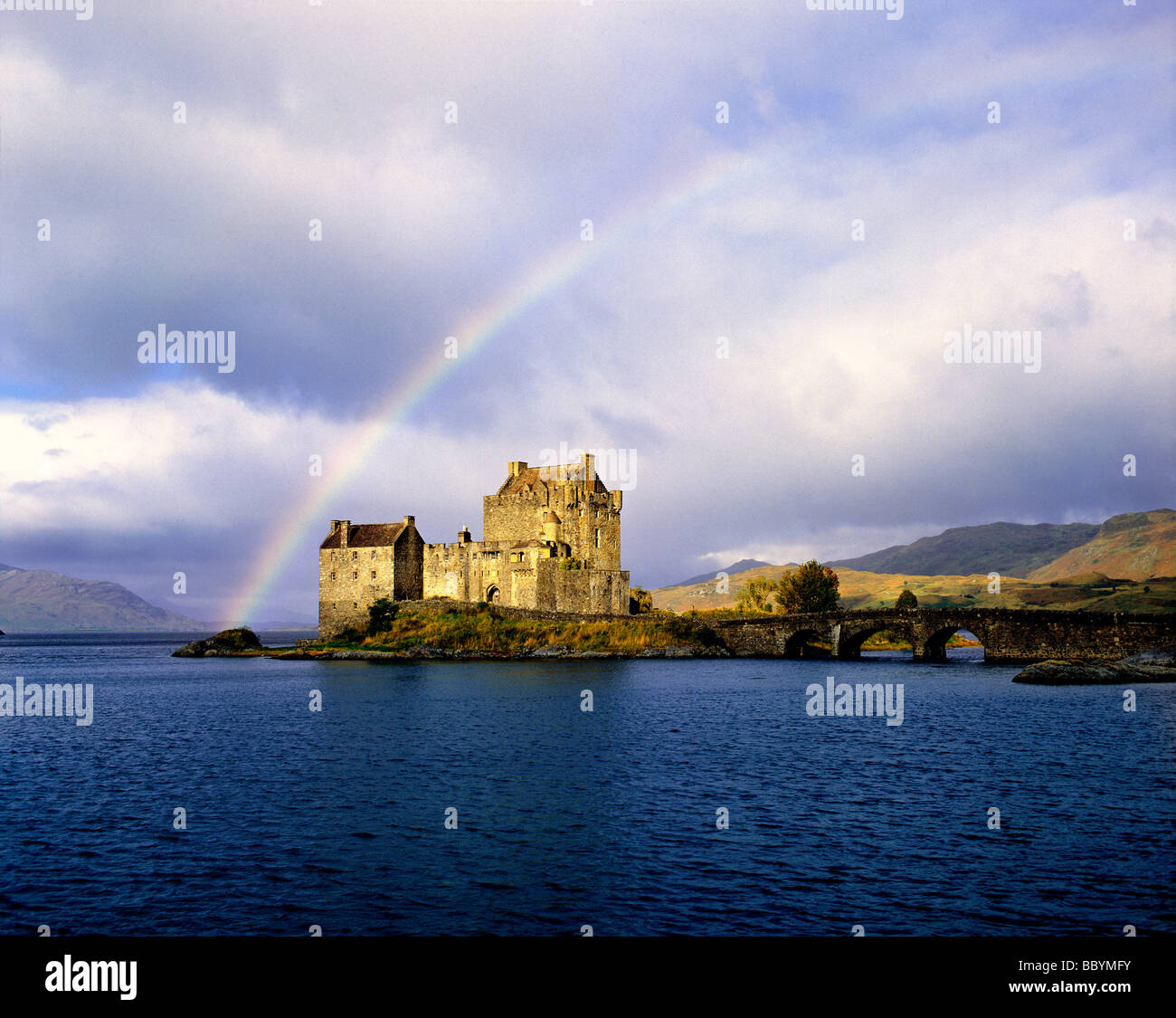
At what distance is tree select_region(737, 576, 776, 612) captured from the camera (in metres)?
138

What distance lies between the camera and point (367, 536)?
109562mm

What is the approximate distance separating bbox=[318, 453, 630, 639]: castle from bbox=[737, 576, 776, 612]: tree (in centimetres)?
3609

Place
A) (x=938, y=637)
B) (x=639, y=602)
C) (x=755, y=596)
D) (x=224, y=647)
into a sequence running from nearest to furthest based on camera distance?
(x=938, y=637) < (x=639, y=602) < (x=224, y=647) < (x=755, y=596)

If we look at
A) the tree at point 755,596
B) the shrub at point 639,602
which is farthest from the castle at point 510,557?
the tree at point 755,596

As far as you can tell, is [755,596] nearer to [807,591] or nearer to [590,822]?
A: [807,591]

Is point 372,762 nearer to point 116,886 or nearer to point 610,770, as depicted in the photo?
point 610,770

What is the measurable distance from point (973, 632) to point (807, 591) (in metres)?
35.3

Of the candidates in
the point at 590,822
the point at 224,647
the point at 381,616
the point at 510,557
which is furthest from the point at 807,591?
the point at 590,822

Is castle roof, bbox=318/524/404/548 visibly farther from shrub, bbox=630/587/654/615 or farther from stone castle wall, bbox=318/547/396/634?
shrub, bbox=630/587/654/615

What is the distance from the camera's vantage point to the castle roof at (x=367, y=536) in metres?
108

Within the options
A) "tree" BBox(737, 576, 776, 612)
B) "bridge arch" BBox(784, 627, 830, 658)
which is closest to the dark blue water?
"bridge arch" BBox(784, 627, 830, 658)

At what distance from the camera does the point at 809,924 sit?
59.5ft

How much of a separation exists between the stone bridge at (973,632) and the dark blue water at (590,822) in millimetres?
33664
